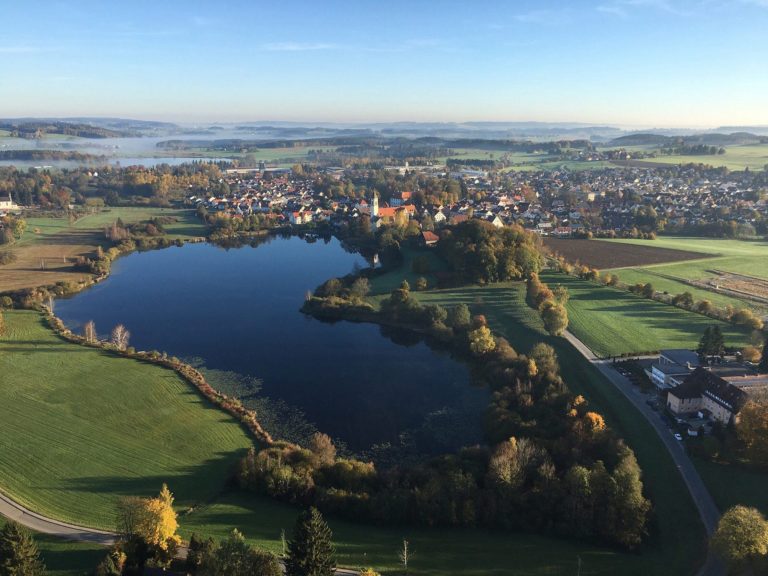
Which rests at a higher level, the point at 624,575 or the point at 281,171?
the point at 281,171

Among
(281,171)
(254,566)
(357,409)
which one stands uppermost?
(281,171)

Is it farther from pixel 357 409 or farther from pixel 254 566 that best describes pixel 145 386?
pixel 254 566

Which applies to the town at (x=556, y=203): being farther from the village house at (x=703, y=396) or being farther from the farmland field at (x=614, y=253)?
the village house at (x=703, y=396)

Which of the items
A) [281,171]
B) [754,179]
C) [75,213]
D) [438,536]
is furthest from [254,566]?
[281,171]

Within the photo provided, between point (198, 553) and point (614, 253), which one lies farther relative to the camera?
point (614, 253)

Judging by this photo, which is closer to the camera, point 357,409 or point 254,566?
point 254,566

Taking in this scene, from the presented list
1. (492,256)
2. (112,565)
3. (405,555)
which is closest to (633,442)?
(405,555)

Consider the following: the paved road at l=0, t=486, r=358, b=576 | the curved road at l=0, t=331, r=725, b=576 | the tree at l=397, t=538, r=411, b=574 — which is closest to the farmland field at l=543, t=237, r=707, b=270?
the curved road at l=0, t=331, r=725, b=576

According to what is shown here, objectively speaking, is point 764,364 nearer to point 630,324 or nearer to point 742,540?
point 630,324
